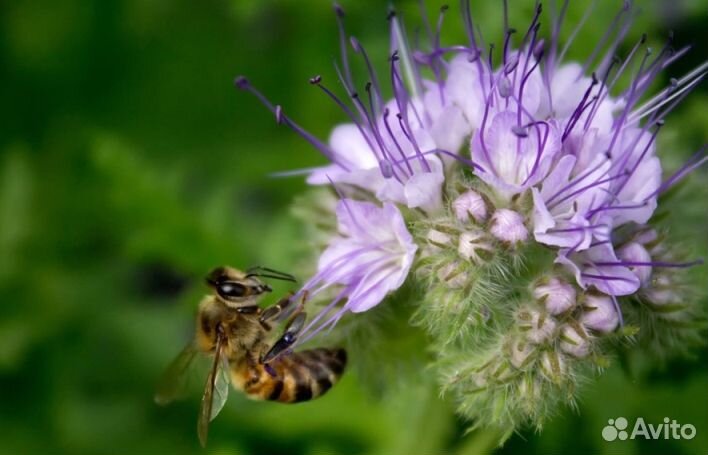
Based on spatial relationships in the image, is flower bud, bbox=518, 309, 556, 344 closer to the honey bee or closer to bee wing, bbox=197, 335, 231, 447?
the honey bee

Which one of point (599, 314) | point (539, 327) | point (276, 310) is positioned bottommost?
point (276, 310)

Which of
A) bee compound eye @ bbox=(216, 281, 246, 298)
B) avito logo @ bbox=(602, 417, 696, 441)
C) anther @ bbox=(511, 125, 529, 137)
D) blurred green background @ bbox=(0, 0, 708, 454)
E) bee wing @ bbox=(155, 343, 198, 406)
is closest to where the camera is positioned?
anther @ bbox=(511, 125, 529, 137)

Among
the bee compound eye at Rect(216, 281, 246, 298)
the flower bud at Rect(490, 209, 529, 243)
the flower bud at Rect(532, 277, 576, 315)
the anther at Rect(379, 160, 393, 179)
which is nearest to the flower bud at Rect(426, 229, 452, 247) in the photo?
the flower bud at Rect(490, 209, 529, 243)

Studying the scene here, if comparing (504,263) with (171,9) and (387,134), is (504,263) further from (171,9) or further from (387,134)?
(171,9)

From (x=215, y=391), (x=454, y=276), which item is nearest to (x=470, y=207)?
(x=454, y=276)

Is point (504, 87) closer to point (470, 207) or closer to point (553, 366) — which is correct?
point (470, 207)

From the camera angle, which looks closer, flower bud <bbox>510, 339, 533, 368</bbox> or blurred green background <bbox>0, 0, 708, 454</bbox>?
flower bud <bbox>510, 339, 533, 368</bbox>

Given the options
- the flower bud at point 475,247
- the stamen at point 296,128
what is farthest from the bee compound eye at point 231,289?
the flower bud at point 475,247
